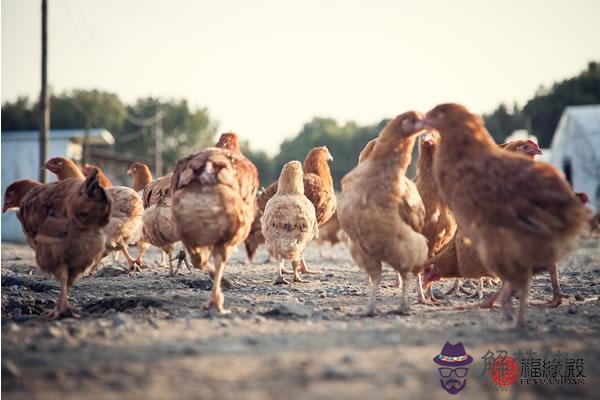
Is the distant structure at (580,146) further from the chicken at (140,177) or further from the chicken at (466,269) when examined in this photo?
the chicken at (140,177)

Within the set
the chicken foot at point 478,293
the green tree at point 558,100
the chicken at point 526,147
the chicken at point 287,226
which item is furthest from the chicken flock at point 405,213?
the green tree at point 558,100

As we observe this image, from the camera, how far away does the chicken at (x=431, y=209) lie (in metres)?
5.95

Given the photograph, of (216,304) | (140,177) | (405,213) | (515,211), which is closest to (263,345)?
(216,304)

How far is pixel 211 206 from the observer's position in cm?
498

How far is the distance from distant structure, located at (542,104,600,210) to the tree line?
7954 mm

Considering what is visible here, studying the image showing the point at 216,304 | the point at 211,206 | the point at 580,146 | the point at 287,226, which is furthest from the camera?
the point at 580,146

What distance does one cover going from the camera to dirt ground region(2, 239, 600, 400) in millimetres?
2904

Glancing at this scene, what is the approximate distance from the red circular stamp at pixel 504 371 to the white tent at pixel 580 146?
78.8 feet

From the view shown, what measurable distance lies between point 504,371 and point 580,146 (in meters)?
27.9

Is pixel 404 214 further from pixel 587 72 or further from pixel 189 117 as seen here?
pixel 189 117

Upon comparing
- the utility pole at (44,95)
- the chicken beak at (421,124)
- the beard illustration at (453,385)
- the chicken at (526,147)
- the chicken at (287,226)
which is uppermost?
the utility pole at (44,95)

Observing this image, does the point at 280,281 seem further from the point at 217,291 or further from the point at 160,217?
the point at 217,291

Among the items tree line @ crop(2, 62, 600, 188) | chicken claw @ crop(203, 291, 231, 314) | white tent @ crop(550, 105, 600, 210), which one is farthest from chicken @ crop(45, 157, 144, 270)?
tree line @ crop(2, 62, 600, 188)

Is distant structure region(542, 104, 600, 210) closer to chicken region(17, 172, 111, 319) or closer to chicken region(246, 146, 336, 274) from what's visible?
chicken region(246, 146, 336, 274)
